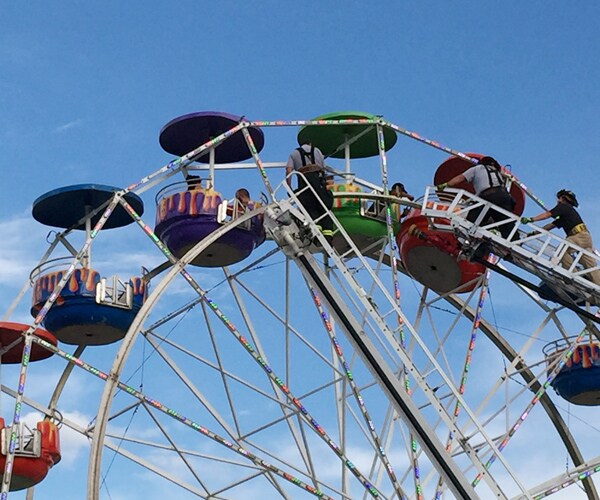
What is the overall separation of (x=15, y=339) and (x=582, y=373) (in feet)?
37.8

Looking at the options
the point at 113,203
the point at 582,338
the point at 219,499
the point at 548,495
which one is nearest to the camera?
the point at 548,495

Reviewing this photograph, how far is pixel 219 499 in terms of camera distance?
30.3 metres

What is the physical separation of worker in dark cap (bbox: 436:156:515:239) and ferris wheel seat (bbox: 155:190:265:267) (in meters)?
4.78

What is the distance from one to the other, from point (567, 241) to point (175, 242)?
27.7 ft

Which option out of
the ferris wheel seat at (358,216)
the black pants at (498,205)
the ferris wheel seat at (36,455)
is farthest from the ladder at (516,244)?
the ferris wheel seat at (36,455)

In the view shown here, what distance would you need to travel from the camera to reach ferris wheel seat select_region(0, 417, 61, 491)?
97.0ft

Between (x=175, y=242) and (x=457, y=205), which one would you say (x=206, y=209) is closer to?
(x=175, y=242)

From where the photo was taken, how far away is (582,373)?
108 feet

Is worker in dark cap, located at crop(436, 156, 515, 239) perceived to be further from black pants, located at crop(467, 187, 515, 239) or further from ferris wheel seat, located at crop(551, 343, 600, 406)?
ferris wheel seat, located at crop(551, 343, 600, 406)

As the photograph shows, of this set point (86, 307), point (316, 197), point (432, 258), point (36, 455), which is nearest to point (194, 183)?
point (86, 307)

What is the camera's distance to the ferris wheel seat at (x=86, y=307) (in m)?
29.4

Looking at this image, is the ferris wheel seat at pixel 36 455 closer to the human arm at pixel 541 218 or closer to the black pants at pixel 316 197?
the black pants at pixel 316 197

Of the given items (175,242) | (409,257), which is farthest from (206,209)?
(409,257)

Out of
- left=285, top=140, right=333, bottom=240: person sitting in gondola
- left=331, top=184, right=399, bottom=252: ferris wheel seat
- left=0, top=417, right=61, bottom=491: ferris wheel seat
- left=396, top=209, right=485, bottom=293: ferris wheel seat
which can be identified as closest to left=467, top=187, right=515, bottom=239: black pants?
left=396, top=209, right=485, bottom=293: ferris wheel seat
